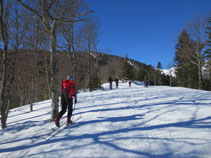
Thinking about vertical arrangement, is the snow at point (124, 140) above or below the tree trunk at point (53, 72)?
below

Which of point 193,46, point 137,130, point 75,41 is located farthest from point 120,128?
point 193,46

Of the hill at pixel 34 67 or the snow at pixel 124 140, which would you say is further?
the hill at pixel 34 67

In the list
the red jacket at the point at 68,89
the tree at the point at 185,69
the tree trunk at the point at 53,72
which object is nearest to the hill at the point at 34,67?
the tree trunk at the point at 53,72

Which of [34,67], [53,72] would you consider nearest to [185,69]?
[34,67]

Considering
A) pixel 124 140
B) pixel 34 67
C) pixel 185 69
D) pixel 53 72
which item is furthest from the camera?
pixel 185 69

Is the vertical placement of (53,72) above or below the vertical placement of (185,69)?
below

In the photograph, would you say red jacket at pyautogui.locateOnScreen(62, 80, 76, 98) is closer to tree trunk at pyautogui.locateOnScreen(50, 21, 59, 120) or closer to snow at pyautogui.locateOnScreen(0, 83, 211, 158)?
snow at pyautogui.locateOnScreen(0, 83, 211, 158)

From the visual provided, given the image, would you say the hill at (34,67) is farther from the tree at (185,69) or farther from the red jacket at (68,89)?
the tree at (185,69)

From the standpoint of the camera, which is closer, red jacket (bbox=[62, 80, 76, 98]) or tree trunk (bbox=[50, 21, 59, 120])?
red jacket (bbox=[62, 80, 76, 98])

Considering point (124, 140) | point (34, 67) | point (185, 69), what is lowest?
point (124, 140)

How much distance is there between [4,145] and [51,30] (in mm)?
4357

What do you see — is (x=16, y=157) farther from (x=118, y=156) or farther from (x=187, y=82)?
(x=187, y=82)

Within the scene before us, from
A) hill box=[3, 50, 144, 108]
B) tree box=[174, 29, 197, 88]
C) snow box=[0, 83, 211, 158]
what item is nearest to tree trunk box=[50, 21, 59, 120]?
snow box=[0, 83, 211, 158]

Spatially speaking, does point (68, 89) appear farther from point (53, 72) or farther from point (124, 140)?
point (124, 140)
